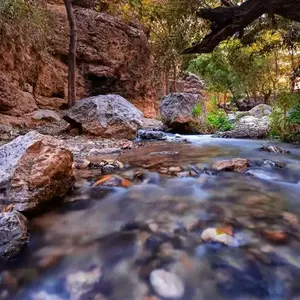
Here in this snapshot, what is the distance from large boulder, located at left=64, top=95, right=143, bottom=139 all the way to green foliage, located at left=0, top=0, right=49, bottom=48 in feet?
8.52

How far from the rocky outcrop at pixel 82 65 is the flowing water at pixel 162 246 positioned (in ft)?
19.9

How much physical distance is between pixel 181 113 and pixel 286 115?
315 centimetres

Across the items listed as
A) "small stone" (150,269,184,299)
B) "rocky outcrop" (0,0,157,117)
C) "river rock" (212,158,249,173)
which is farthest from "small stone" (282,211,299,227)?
"rocky outcrop" (0,0,157,117)

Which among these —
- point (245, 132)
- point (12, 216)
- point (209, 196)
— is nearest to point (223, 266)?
point (209, 196)

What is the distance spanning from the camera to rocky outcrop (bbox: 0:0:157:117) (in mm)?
7629

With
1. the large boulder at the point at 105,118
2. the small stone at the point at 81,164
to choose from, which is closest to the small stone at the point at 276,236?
the small stone at the point at 81,164

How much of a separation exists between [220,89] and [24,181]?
20493mm

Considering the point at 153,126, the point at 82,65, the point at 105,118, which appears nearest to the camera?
the point at 105,118

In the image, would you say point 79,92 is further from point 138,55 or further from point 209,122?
point 209,122

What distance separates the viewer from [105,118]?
6535mm

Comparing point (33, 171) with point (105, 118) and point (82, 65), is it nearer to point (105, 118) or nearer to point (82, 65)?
point (105, 118)

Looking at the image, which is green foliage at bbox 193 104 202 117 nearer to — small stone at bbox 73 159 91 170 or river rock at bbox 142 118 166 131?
river rock at bbox 142 118 166 131

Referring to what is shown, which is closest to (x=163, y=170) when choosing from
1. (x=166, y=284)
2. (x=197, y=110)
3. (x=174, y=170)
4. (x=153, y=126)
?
(x=174, y=170)

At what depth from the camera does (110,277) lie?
138 centimetres
